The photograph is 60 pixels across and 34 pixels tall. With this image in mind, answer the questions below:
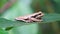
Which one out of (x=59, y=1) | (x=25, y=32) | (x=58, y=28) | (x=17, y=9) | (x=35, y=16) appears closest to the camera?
(x=35, y=16)

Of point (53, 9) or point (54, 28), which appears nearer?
point (54, 28)

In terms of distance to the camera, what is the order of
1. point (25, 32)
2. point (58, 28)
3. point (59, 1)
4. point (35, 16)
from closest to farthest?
1. point (35, 16)
2. point (25, 32)
3. point (58, 28)
4. point (59, 1)

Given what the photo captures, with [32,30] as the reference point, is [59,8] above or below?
above

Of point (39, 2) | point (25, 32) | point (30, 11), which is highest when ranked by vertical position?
point (39, 2)

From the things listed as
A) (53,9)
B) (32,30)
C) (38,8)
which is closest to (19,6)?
(38,8)

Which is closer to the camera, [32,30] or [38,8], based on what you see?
[32,30]

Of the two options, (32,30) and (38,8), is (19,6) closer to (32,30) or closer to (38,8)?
(38,8)

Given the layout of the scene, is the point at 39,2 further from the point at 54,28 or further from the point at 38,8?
the point at 54,28

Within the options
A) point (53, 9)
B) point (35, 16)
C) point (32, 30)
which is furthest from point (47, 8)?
point (35, 16)

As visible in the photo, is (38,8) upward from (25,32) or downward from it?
upward
